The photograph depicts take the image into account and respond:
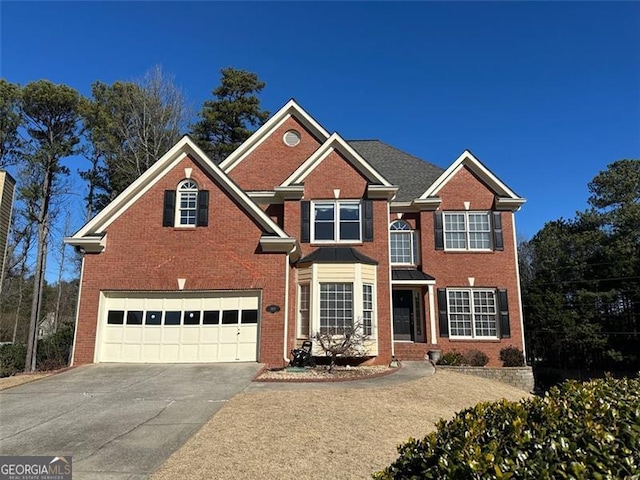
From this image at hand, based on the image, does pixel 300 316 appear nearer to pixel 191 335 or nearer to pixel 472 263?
pixel 191 335

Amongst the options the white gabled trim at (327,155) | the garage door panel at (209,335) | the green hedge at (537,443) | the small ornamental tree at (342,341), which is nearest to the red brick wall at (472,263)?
the white gabled trim at (327,155)

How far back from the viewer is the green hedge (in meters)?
2.87

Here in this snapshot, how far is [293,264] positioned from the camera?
663 inches

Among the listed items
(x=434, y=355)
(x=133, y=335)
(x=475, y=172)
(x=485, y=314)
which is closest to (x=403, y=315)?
(x=434, y=355)

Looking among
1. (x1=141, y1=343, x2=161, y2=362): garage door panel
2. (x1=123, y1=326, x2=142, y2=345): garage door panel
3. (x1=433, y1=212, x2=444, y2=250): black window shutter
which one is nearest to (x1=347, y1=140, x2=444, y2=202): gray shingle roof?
(x1=433, y1=212, x2=444, y2=250): black window shutter

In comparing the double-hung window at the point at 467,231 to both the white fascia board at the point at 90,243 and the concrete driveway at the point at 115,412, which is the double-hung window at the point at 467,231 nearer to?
the concrete driveway at the point at 115,412

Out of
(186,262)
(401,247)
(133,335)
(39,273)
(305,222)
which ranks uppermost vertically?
Answer: (305,222)

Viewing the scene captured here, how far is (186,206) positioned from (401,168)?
40.6 feet

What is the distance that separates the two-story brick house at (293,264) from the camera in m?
15.0

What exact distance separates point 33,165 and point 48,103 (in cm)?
454

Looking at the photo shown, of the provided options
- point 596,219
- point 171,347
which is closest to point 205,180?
point 171,347

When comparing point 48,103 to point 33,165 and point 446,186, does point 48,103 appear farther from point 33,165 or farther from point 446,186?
point 446,186

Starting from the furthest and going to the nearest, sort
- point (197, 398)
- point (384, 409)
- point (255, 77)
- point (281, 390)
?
point (255, 77) < point (281, 390) < point (197, 398) < point (384, 409)

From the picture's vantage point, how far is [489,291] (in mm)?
19156
